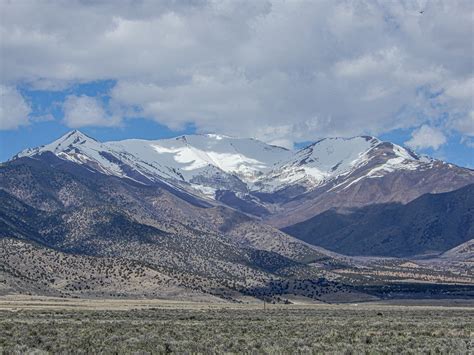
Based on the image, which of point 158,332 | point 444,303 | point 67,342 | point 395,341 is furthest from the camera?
point 444,303

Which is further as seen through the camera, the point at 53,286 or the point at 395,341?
the point at 53,286

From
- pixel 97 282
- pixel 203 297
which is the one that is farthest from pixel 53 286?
pixel 203 297

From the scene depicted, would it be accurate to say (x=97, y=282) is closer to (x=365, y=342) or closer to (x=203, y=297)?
(x=203, y=297)

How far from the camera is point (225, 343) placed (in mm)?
56250

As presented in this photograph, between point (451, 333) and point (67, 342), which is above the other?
point (451, 333)

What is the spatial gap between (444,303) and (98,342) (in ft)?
479

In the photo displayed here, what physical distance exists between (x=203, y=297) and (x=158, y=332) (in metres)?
125

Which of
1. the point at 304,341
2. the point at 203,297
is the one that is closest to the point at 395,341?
the point at 304,341

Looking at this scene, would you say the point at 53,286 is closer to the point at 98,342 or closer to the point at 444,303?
the point at 444,303

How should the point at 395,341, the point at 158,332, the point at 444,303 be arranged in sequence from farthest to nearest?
the point at 444,303, the point at 158,332, the point at 395,341

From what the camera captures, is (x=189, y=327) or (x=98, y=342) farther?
(x=189, y=327)

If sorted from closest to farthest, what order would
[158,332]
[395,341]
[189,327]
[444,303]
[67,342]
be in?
1. [67,342]
2. [395,341]
3. [158,332]
4. [189,327]
5. [444,303]

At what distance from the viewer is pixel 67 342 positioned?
55.6 metres

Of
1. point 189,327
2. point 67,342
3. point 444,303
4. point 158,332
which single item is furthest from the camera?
point 444,303
